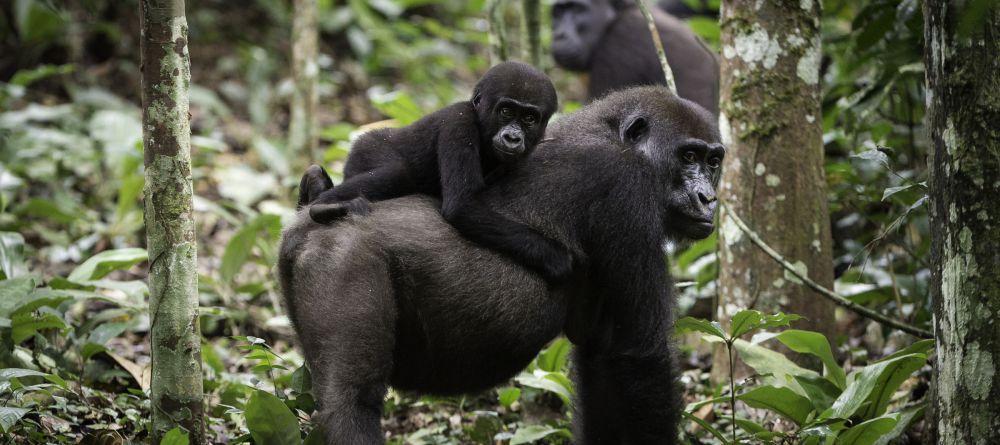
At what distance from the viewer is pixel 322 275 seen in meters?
4.07

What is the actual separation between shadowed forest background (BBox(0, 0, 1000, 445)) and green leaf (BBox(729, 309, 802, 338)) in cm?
1

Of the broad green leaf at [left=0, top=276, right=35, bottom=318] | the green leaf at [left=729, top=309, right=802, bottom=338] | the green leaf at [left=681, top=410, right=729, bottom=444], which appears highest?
the green leaf at [left=729, top=309, right=802, bottom=338]

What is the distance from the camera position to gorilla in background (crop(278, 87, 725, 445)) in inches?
158

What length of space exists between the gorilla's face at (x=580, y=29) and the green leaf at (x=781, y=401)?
263 inches

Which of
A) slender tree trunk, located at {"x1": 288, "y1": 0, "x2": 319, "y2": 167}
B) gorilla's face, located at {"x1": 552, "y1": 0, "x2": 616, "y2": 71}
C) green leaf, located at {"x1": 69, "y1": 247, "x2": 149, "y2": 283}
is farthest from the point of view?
gorilla's face, located at {"x1": 552, "y1": 0, "x2": 616, "y2": 71}

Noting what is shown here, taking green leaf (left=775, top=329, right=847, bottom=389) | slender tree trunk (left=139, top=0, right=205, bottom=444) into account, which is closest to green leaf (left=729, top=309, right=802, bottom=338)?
green leaf (left=775, top=329, right=847, bottom=389)

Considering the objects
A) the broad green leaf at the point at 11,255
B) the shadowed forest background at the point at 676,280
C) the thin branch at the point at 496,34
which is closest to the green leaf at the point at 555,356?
the shadowed forest background at the point at 676,280

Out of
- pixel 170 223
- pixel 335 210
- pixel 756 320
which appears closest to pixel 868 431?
pixel 756 320

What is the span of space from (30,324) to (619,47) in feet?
23.7

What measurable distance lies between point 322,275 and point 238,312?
10.8ft

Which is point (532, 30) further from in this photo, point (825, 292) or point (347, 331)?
point (347, 331)

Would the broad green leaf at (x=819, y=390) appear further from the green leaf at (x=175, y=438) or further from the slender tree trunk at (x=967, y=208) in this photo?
the green leaf at (x=175, y=438)

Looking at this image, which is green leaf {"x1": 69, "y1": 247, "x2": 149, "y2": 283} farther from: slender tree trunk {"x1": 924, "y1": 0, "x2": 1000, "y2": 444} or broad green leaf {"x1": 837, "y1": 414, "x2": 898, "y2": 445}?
slender tree trunk {"x1": 924, "y1": 0, "x2": 1000, "y2": 444}

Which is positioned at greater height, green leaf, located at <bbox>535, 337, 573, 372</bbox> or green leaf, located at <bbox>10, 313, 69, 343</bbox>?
green leaf, located at <bbox>10, 313, 69, 343</bbox>
